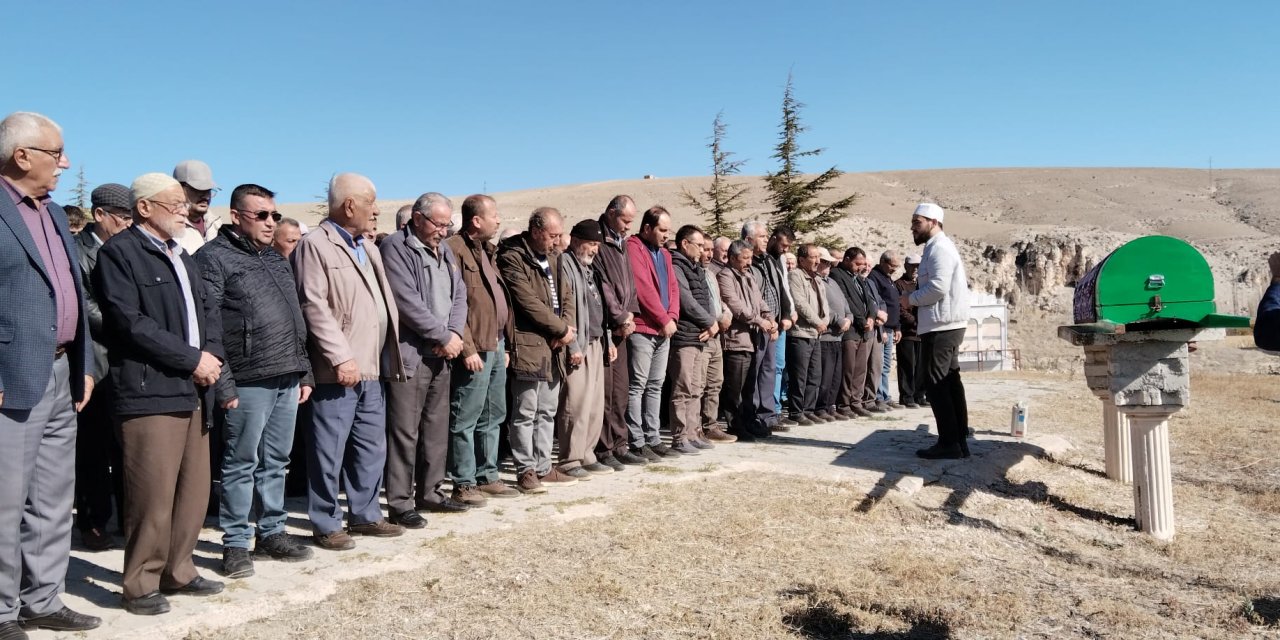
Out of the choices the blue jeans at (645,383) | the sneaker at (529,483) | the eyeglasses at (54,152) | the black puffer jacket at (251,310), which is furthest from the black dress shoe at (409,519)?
the eyeglasses at (54,152)

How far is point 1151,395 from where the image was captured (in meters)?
5.87

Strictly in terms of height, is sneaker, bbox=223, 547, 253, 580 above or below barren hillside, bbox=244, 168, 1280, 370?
below

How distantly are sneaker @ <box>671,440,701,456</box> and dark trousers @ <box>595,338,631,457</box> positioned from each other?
2.16 feet

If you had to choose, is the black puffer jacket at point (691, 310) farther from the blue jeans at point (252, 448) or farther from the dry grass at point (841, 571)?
the blue jeans at point (252, 448)

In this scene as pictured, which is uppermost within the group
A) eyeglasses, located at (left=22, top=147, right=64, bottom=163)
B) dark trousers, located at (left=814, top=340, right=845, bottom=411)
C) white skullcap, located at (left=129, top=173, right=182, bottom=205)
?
eyeglasses, located at (left=22, top=147, right=64, bottom=163)

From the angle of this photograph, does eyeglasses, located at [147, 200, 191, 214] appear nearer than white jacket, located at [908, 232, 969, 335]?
Yes

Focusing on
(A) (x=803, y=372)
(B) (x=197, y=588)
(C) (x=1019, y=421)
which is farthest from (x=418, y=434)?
(C) (x=1019, y=421)

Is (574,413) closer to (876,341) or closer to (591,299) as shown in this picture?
(591,299)

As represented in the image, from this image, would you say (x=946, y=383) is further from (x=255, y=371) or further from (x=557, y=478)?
(x=255, y=371)

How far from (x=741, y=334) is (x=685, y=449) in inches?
55.0

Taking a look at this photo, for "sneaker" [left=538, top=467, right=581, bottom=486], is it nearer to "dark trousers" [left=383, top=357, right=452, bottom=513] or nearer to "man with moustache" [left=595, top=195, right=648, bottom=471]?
"man with moustache" [left=595, top=195, right=648, bottom=471]

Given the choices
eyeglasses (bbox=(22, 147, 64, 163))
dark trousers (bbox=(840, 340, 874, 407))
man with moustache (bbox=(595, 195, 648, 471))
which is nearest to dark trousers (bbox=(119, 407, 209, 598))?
eyeglasses (bbox=(22, 147, 64, 163))

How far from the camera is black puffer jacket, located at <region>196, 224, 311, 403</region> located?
443 cm

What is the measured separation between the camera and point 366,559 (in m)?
4.73
